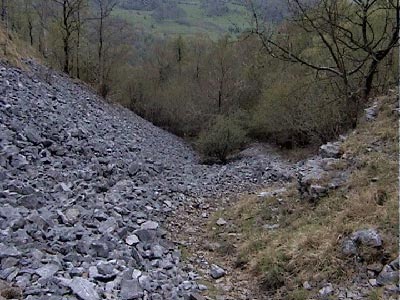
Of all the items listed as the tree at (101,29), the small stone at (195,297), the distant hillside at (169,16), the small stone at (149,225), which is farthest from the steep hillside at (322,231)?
the distant hillside at (169,16)

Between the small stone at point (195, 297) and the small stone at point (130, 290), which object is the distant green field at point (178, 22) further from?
the small stone at point (130, 290)

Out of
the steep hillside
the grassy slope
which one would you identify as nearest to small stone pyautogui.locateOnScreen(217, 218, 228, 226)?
the steep hillside

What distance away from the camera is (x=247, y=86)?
98.6ft

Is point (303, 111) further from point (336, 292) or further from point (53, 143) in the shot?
point (336, 292)

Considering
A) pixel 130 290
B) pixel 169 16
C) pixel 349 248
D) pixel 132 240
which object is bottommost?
pixel 132 240

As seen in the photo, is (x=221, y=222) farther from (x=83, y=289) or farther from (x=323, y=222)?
(x=83, y=289)

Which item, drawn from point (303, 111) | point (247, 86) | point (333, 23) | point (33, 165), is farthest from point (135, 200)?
point (247, 86)

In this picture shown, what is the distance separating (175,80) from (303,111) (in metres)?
20.4

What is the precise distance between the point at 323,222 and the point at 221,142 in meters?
15.5

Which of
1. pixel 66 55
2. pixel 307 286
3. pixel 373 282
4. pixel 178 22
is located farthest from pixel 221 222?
pixel 178 22

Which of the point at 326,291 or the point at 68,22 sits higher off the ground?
the point at 68,22

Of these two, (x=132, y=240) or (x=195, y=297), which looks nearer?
(x=195, y=297)

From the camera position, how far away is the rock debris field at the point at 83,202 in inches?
200

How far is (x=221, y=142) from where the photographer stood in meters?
21.9
